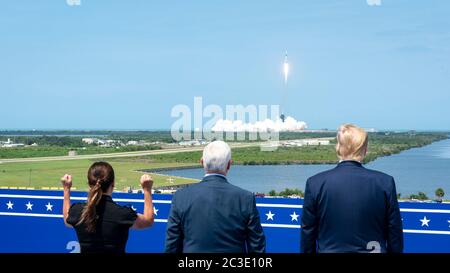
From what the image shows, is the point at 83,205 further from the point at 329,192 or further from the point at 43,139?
the point at 43,139

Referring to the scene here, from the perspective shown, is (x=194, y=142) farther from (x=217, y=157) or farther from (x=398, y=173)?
(x=217, y=157)

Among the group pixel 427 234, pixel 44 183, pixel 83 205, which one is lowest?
pixel 44 183

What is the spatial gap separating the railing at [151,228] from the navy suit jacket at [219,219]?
5.22 feet

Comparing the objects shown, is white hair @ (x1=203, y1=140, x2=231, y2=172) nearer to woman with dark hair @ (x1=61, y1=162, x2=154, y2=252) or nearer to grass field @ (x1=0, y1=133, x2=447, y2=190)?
woman with dark hair @ (x1=61, y1=162, x2=154, y2=252)

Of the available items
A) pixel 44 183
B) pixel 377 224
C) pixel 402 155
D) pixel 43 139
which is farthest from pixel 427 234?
pixel 43 139

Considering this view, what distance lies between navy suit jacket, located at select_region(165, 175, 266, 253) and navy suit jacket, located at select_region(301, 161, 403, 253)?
0.23m

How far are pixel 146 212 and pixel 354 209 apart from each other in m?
0.82

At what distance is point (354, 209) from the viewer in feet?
6.54

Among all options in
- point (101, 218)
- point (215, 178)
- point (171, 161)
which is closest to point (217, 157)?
point (215, 178)

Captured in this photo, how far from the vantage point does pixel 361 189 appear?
1986 mm

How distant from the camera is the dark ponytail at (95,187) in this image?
199cm

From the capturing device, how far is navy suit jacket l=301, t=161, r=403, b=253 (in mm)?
1988

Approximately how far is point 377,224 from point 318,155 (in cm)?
2666

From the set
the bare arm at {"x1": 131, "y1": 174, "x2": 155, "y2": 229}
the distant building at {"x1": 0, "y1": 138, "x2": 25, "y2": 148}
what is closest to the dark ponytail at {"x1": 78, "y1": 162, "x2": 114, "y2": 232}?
the bare arm at {"x1": 131, "y1": 174, "x2": 155, "y2": 229}
